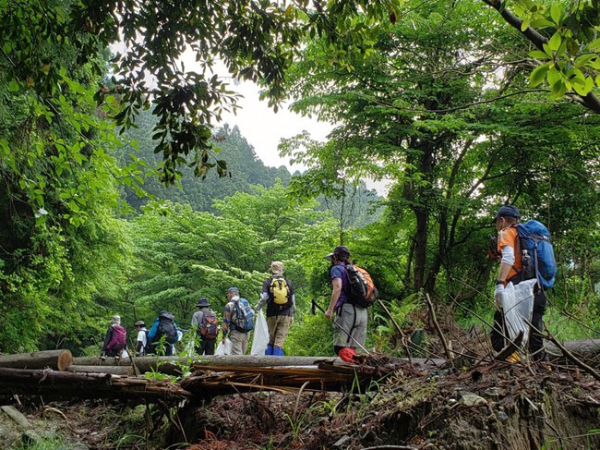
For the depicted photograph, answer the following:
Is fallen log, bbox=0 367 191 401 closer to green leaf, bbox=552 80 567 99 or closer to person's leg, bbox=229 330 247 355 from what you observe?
green leaf, bbox=552 80 567 99

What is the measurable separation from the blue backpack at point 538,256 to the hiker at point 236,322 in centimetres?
631

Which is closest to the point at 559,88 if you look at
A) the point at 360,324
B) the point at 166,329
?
the point at 360,324

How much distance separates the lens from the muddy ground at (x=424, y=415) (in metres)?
2.59

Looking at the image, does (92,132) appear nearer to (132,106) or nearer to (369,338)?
(369,338)

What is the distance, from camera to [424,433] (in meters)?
2.64

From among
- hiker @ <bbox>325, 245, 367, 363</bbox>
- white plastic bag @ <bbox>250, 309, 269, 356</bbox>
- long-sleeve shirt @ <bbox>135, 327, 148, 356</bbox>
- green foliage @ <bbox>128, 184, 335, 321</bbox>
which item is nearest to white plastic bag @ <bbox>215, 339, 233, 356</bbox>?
white plastic bag @ <bbox>250, 309, 269, 356</bbox>

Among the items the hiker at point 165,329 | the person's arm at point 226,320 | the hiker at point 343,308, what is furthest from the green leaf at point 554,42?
the hiker at point 165,329

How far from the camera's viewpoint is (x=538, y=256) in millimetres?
5121

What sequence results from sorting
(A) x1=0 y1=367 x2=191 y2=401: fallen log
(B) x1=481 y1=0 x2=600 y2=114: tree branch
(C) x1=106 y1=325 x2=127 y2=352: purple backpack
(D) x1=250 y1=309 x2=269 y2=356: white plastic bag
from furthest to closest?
(C) x1=106 y1=325 x2=127 y2=352: purple backpack < (D) x1=250 y1=309 x2=269 y2=356: white plastic bag < (A) x1=0 y1=367 x2=191 y2=401: fallen log < (B) x1=481 y1=0 x2=600 y2=114: tree branch

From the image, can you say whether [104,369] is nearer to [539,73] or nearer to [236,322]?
[236,322]

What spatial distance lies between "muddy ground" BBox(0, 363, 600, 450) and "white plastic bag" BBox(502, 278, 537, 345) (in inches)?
70.7

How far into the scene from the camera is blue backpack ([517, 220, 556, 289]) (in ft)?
16.7

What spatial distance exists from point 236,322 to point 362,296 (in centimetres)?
437

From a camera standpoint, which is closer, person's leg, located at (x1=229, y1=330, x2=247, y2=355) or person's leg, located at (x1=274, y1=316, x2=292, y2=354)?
person's leg, located at (x1=274, y1=316, x2=292, y2=354)
